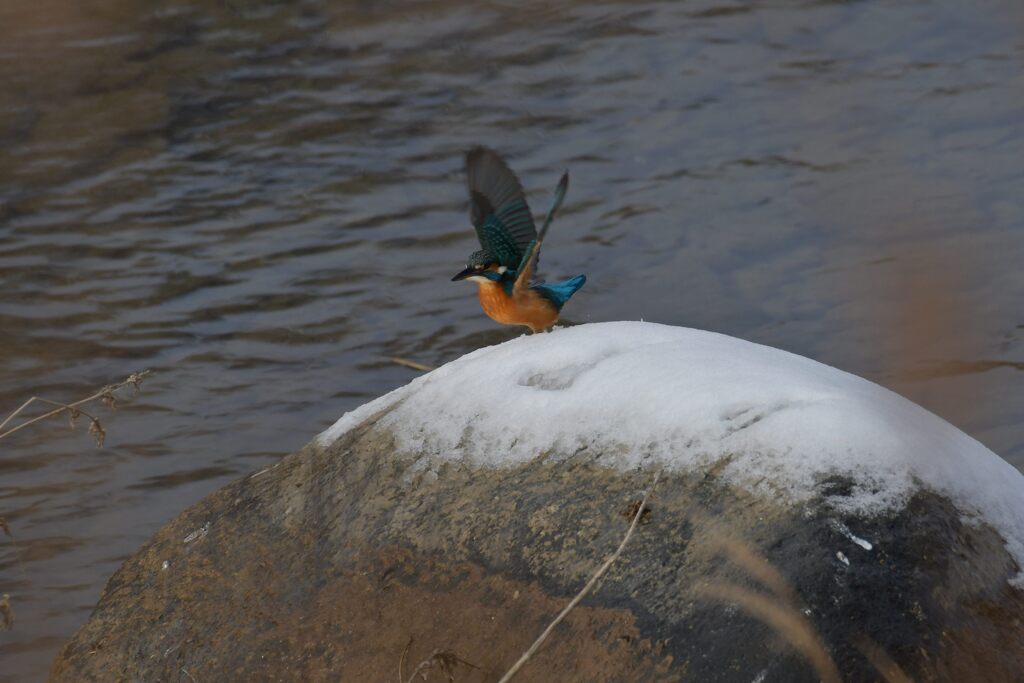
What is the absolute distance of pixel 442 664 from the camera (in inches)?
→ 106

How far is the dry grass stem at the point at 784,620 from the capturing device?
242cm

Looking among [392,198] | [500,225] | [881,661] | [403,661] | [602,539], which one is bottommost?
[392,198]

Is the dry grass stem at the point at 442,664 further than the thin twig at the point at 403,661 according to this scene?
No

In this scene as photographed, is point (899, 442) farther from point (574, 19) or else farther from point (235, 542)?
point (574, 19)

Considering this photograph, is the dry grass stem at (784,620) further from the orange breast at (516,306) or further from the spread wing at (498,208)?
the spread wing at (498,208)

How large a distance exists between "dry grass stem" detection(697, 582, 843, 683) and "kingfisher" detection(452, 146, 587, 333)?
4.20ft

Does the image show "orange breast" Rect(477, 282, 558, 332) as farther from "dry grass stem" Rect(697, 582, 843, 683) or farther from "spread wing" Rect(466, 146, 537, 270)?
Result: "dry grass stem" Rect(697, 582, 843, 683)

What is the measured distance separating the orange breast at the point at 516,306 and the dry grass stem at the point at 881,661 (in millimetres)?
1493

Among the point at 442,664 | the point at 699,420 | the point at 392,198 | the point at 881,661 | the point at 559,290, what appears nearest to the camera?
the point at 881,661

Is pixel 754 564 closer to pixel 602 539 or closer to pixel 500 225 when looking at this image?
pixel 602 539

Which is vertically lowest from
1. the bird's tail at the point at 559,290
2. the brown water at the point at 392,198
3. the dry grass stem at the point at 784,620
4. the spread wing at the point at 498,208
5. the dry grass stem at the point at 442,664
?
the brown water at the point at 392,198

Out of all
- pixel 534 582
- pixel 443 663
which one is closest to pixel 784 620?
pixel 534 582

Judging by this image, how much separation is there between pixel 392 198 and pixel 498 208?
→ 4274 mm

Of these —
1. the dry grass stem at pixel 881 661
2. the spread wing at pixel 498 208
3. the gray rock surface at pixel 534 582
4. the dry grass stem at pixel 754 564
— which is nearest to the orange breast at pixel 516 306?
the spread wing at pixel 498 208
